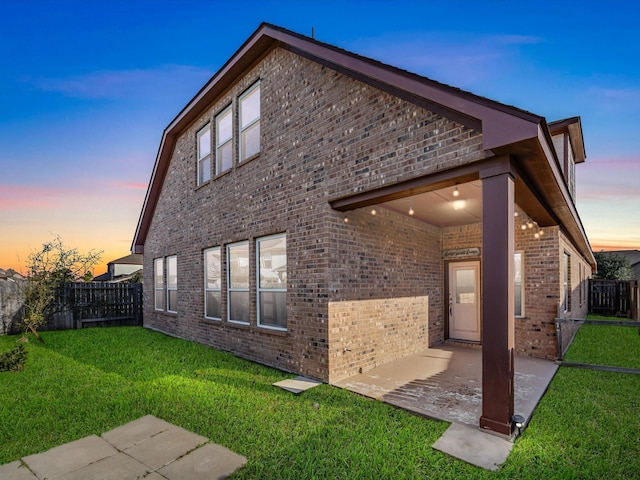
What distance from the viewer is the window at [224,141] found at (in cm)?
858

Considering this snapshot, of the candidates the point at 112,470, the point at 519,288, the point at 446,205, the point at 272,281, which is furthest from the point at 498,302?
the point at 519,288

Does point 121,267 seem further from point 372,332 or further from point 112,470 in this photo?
point 112,470

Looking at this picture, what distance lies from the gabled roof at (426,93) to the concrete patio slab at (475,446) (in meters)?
3.15

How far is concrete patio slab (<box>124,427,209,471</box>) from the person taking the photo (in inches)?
129

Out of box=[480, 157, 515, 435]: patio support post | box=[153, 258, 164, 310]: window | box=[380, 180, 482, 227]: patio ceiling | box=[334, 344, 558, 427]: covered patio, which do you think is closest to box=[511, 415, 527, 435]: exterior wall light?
box=[480, 157, 515, 435]: patio support post

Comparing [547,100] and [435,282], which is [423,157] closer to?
[435,282]

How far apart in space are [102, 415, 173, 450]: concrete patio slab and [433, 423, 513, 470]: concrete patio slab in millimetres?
3204

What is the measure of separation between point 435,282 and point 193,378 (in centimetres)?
632

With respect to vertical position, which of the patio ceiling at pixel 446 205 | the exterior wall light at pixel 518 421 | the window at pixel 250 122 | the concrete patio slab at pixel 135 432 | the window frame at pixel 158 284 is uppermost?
the window at pixel 250 122

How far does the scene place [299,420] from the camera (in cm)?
407

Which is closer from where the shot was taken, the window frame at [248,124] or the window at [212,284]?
the window frame at [248,124]

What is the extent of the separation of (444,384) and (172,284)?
30.3ft

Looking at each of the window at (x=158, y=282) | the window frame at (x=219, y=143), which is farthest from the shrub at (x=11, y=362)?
the window frame at (x=219, y=143)

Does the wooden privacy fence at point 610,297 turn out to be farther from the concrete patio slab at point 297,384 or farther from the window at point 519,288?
the concrete patio slab at point 297,384
